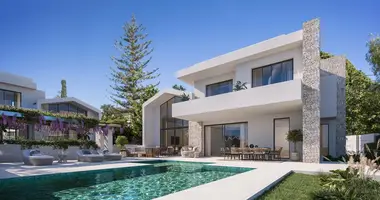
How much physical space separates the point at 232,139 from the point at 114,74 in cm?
2249

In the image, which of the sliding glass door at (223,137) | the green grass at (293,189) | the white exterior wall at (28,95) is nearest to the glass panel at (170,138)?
the sliding glass door at (223,137)

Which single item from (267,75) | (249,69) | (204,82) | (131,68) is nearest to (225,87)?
(204,82)

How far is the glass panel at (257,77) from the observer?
17219 mm

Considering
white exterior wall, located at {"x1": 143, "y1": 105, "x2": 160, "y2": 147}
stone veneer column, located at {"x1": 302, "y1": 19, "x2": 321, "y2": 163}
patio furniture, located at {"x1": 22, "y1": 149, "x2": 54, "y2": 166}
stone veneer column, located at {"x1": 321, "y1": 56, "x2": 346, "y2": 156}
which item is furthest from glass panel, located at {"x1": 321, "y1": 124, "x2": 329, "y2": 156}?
patio furniture, located at {"x1": 22, "y1": 149, "x2": 54, "y2": 166}

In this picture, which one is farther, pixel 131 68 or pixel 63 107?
pixel 131 68

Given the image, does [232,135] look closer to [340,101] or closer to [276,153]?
[276,153]

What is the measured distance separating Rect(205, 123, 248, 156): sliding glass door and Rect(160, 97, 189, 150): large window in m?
2.63

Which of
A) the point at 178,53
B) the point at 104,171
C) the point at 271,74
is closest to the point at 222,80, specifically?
the point at 271,74

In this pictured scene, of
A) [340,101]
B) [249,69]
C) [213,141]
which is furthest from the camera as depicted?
[213,141]

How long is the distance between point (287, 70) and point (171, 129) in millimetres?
11821

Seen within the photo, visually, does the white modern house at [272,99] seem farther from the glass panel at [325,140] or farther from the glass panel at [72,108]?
the glass panel at [72,108]

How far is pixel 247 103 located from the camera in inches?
613

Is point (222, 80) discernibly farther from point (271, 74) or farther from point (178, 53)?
point (178, 53)

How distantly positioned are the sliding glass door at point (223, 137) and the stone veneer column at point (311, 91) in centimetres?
529
